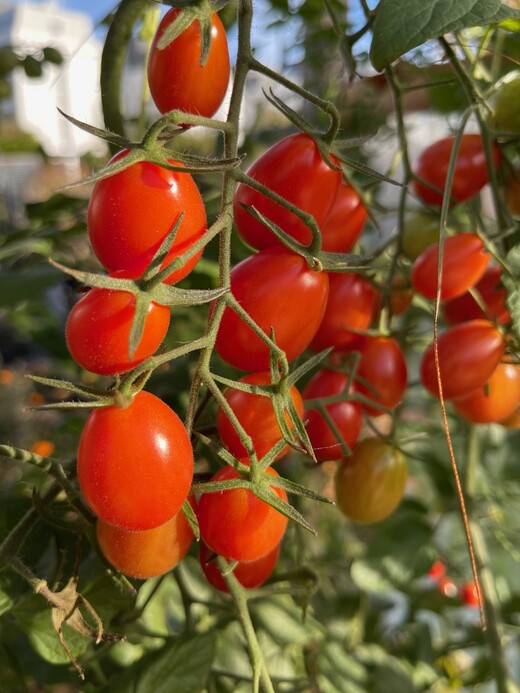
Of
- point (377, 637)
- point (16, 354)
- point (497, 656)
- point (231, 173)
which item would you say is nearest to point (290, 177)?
point (231, 173)

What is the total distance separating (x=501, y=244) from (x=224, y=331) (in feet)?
0.74

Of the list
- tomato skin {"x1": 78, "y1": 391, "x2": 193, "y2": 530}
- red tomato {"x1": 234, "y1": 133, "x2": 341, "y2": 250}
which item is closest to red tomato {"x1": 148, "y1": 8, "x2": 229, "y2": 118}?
red tomato {"x1": 234, "y1": 133, "x2": 341, "y2": 250}

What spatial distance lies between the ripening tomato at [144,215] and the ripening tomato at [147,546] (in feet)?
0.36

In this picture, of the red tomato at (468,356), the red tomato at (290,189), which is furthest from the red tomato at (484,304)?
the red tomato at (290,189)

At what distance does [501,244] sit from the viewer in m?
0.43

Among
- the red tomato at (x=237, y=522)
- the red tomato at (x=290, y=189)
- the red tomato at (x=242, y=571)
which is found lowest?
the red tomato at (x=242, y=571)

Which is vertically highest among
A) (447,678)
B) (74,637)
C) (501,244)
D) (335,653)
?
(501,244)

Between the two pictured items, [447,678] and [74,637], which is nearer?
[74,637]

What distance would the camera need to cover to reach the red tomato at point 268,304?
0.96 feet

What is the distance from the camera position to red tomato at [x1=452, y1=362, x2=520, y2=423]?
424 mm

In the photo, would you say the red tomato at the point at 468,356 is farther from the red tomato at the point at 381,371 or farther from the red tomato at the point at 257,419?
the red tomato at the point at 257,419

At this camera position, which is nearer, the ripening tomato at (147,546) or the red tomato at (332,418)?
the ripening tomato at (147,546)

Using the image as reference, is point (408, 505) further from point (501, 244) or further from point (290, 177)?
point (290, 177)

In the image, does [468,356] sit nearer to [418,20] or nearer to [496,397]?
[496,397]
